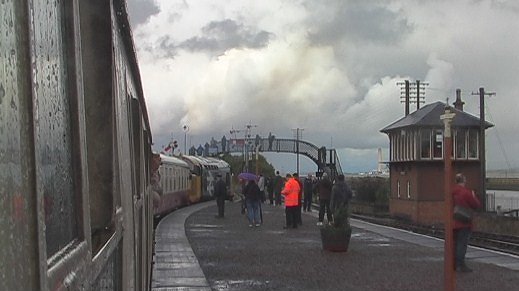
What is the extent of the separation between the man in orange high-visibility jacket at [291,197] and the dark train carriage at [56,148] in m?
18.5

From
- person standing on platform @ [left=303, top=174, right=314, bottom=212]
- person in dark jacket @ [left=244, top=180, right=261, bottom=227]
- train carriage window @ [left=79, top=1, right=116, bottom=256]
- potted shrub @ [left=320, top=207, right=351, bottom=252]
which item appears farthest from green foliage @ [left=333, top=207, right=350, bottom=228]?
person standing on platform @ [left=303, top=174, right=314, bottom=212]

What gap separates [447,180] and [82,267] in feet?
28.7

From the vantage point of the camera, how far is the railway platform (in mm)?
11594

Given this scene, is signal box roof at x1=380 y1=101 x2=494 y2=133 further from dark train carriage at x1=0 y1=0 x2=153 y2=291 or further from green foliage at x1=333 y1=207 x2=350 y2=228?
dark train carriage at x1=0 y1=0 x2=153 y2=291

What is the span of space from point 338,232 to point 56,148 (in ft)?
46.5

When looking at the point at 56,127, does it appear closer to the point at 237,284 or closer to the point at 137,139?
the point at 137,139

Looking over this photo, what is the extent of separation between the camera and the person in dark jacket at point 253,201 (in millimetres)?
22625

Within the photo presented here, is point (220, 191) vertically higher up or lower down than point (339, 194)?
lower down

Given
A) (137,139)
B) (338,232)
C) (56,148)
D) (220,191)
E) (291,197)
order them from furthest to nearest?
(220,191) < (291,197) < (338,232) < (137,139) < (56,148)

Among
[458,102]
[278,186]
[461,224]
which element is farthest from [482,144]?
[461,224]

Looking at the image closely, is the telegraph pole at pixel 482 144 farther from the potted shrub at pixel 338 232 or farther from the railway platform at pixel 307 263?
the potted shrub at pixel 338 232

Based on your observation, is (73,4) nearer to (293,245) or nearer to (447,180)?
(447,180)

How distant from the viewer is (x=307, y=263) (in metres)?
14.1

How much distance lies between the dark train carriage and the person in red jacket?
32.4 feet
